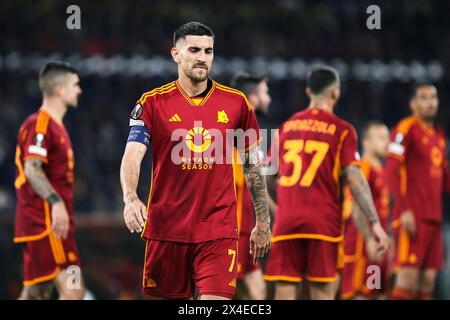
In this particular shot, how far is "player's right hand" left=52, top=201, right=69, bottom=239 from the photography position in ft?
23.3

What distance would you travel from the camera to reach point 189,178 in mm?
5406

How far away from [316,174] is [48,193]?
7.48 ft

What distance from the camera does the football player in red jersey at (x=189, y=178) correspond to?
5371 millimetres

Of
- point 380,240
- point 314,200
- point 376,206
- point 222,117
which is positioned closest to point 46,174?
point 314,200

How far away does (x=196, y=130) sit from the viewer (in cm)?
541

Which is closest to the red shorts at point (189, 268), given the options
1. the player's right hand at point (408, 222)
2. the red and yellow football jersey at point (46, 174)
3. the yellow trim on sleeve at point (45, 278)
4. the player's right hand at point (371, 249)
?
the yellow trim on sleeve at point (45, 278)

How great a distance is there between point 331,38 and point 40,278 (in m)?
15.5

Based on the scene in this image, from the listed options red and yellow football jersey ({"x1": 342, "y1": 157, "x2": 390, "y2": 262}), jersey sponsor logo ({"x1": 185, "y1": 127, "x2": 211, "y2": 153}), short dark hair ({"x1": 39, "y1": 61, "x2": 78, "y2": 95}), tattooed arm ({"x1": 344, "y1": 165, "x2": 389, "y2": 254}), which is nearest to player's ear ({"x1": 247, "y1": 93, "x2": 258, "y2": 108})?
tattooed arm ({"x1": 344, "y1": 165, "x2": 389, "y2": 254})

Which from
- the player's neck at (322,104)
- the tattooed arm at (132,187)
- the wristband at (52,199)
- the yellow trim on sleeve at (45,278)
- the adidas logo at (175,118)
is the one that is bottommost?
the yellow trim on sleeve at (45,278)

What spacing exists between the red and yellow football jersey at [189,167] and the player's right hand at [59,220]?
6.03 ft

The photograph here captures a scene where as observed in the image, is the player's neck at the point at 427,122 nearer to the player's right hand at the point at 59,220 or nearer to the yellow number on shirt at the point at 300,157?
the yellow number on shirt at the point at 300,157

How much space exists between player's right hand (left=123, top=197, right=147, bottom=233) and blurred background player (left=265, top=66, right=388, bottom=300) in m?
2.65
